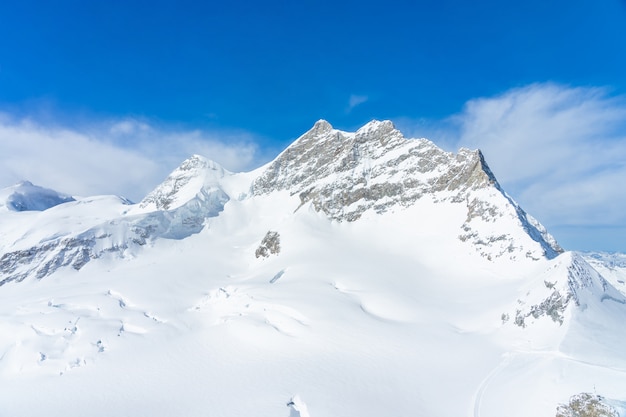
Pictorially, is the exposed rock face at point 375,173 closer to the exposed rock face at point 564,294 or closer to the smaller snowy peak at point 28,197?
the exposed rock face at point 564,294

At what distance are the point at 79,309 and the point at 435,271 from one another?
5240cm

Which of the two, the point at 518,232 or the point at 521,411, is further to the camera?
the point at 518,232

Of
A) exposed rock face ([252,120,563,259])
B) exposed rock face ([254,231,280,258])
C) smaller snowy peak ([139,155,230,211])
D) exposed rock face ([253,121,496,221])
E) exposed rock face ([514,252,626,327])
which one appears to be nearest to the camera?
exposed rock face ([514,252,626,327])

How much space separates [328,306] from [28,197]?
14185 cm

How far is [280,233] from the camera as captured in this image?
78.4 m

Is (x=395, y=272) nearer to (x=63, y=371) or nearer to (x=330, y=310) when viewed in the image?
(x=330, y=310)

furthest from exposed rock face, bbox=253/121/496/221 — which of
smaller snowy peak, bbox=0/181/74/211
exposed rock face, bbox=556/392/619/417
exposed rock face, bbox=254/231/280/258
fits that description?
smaller snowy peak, bbox=0/181/74/211

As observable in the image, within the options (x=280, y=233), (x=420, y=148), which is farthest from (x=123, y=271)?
(x=420, y=148)

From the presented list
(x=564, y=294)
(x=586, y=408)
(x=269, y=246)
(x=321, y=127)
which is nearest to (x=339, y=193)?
(x=269, y=246)

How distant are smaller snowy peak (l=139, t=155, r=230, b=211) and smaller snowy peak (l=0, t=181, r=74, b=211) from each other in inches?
1857

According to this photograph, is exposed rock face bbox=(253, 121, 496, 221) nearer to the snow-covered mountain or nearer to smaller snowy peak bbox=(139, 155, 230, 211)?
the snow-covered mountain

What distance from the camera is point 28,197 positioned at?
137 m

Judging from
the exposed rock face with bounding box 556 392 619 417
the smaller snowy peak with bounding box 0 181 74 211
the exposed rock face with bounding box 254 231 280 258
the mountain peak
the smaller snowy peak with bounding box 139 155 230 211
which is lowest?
the exposed rock face with bounding box 556 392 619 417

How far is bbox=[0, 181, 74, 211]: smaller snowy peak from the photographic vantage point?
4926 inches
